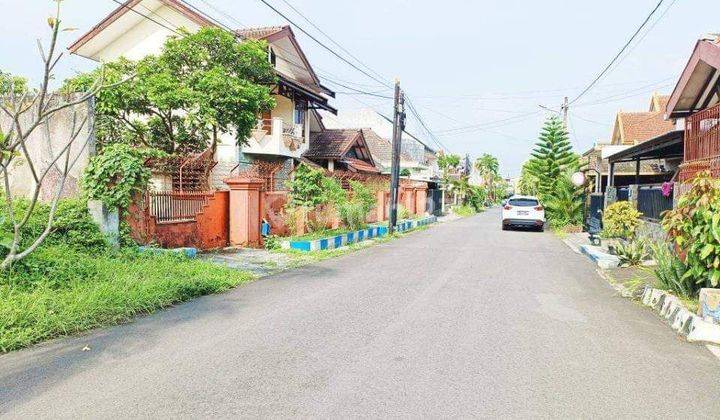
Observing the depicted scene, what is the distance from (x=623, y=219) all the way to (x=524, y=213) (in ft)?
27.8

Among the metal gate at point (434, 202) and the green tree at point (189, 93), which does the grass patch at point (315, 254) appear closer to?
the green tree at point (189, 93)

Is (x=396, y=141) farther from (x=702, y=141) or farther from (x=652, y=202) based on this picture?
(x=702, y=141)

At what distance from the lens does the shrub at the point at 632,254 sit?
34.4ft

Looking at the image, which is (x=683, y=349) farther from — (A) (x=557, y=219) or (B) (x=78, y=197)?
(A) (x=557, y=219)

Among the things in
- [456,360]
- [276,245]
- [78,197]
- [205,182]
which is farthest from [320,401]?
[205,182]

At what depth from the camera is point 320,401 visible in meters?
3.60

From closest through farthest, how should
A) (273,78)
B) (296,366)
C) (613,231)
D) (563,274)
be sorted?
(296,366) < (563,274) < (613,231) < (273,78)

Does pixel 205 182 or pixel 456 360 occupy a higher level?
pixel 205 182

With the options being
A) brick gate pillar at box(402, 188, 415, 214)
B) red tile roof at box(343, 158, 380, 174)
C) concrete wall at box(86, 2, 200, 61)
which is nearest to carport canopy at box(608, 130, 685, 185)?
brick gate pillar at box(402, 188, 415, 214)

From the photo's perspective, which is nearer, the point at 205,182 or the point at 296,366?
the point at 296,366

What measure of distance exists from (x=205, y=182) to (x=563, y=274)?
887 centimetres

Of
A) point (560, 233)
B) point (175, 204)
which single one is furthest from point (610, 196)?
point (175, 204)

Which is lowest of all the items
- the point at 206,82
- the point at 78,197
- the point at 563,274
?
the point at 563,274

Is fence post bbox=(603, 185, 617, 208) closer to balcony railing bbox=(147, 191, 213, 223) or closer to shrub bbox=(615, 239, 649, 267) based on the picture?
shrub bbox=(615, 239, 649, 267)
